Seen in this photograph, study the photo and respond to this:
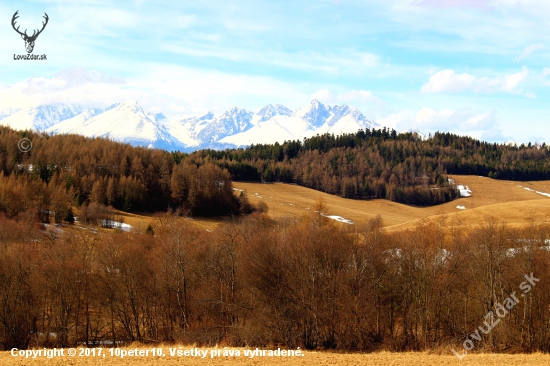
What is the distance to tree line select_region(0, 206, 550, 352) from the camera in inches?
1542

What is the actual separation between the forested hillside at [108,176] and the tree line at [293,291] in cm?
6540

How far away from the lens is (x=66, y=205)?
3893 inches

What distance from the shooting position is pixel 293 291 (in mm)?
40469

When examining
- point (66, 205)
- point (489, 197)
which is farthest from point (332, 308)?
point (489, 197)

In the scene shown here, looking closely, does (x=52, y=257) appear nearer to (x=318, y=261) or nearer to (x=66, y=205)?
(x=318, y=261)

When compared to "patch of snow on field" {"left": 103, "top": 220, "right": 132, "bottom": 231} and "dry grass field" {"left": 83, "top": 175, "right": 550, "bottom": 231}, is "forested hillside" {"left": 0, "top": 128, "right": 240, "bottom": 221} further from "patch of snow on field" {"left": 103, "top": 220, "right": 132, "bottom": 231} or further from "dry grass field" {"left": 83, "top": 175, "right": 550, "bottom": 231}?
"patch of snow on field" {"left": 103, "top": 220, "right": 132, "bottom": 231}

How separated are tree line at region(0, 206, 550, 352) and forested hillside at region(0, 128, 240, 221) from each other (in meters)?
65.4

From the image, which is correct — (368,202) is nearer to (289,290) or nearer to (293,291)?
(293,291)

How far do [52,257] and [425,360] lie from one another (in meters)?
41.9

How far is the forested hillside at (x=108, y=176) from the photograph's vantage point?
387ft

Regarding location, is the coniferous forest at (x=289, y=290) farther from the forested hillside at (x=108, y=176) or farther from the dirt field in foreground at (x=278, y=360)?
the forested hillside at (x=108, y=176)

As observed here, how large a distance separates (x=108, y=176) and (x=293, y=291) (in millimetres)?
107806

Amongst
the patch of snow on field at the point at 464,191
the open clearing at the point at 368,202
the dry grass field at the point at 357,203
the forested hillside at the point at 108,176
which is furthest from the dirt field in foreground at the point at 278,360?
the patch of snow on field at the point at 464,191

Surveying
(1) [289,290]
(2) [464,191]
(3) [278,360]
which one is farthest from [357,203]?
(3) [278,360]
